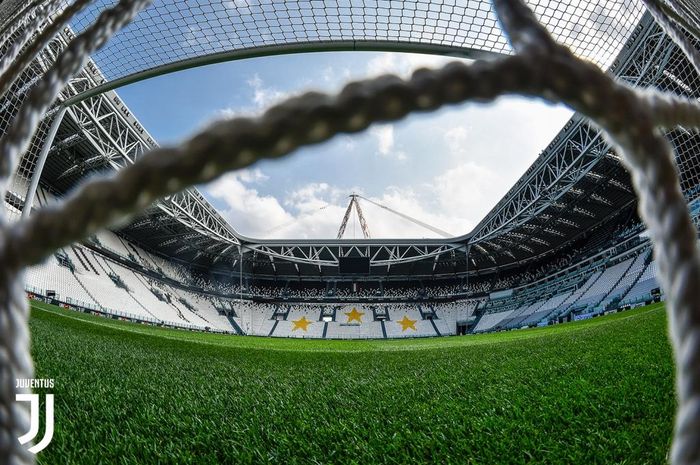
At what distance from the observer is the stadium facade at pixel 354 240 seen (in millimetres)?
7441

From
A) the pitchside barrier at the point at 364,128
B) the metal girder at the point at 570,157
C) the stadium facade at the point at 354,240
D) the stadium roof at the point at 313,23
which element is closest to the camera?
the pitchside barrier at the point at 364,128

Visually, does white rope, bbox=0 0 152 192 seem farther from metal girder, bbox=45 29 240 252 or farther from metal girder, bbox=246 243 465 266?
metal girder, bbox=246 243 465 266

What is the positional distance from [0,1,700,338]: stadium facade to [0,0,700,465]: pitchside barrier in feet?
0.32

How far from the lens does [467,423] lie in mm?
1870

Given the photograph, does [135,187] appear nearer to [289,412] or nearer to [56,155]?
[289,412]

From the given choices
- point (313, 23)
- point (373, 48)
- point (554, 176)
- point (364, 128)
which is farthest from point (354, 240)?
point (364, 128)

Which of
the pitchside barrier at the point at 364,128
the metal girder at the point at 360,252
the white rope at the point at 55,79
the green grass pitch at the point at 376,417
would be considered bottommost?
the green grass pitch at the point at 376,417

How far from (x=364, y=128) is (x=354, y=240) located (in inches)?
1384

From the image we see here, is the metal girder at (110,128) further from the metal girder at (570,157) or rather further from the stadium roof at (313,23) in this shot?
the metal girder at (570,157)

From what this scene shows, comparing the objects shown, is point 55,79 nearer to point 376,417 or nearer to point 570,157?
point 376,417

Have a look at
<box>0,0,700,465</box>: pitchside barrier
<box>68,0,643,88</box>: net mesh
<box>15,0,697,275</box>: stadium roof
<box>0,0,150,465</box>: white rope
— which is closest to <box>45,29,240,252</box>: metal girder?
<box>15,0,697,275</box>: stadium roof

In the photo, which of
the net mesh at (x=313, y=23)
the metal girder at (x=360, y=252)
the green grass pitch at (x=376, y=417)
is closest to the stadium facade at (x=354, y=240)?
the net mesh at (x=313, y=23)

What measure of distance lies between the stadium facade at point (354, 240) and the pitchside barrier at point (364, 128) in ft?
0.32

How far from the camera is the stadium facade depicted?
7.44m
